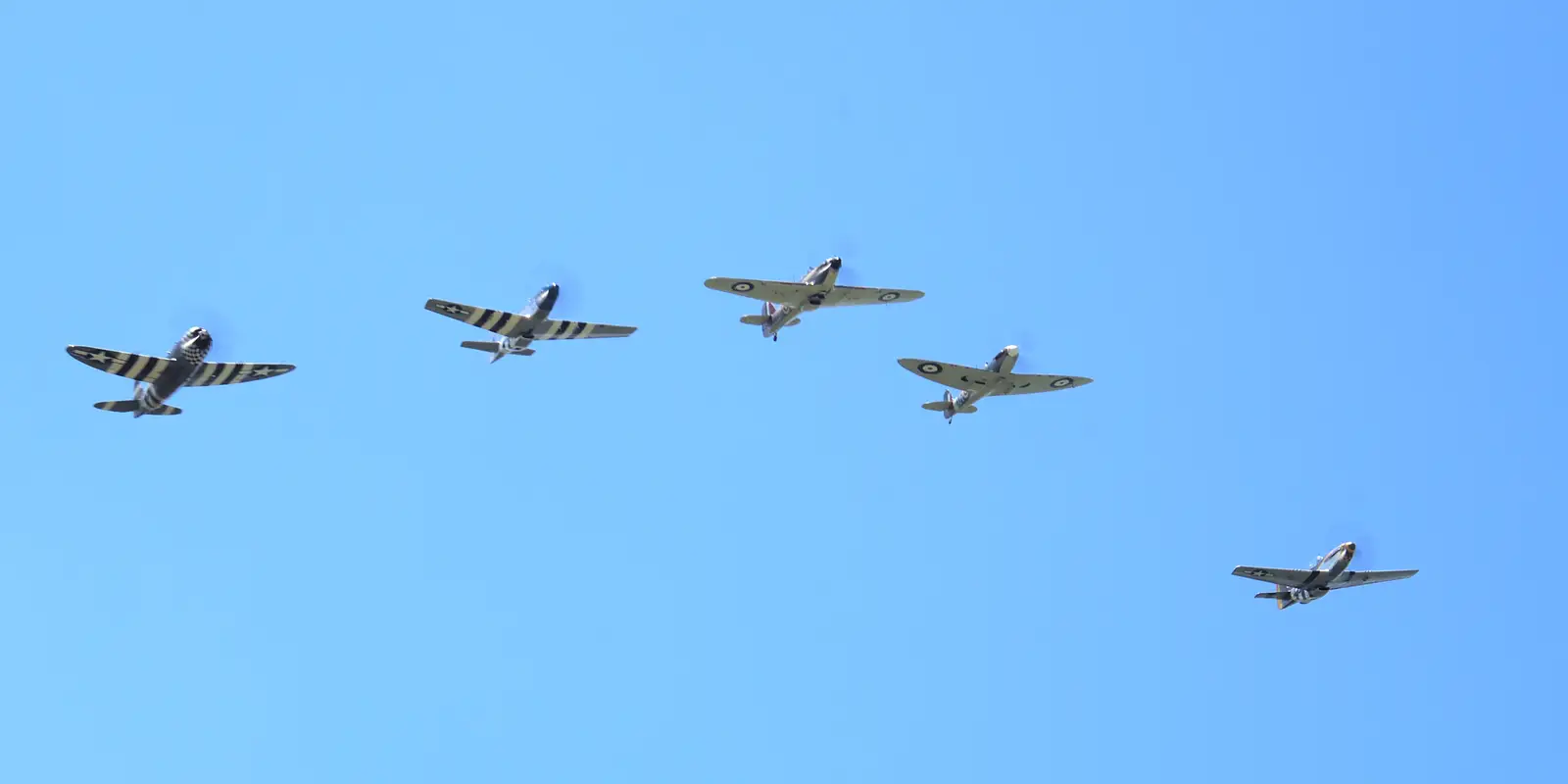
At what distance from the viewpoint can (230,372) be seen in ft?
172

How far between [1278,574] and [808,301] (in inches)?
997

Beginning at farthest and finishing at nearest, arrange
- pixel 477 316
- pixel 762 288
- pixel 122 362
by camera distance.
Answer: pixel 762 288, pixel 477 316, pixel 122 362

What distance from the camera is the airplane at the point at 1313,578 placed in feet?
211

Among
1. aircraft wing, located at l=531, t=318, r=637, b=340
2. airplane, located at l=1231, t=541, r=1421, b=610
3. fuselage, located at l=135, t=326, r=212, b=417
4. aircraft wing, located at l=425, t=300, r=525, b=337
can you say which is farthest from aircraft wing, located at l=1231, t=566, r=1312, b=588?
fuselage, located at l=135, t=326, r=212, b=417

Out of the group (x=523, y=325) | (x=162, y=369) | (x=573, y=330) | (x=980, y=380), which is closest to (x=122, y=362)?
(x=162, y=369)

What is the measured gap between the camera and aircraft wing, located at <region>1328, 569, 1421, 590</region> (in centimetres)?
6488

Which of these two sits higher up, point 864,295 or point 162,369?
point 864,295

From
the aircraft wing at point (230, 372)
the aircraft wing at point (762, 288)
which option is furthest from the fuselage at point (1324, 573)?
the aircraft wing at point (230, 372)

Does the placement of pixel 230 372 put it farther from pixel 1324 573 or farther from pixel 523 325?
pixel 1324 573

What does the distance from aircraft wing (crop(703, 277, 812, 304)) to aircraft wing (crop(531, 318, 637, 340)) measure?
4.60m

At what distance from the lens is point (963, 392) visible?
63.6m

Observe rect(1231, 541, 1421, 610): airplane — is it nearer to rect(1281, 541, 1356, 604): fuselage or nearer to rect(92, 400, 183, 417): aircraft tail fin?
rect(1281, 541, 1356, 604): fuselage

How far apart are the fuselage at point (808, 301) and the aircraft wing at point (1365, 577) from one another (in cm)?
2694

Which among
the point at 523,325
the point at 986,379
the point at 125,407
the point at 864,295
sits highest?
the point at 864,295
